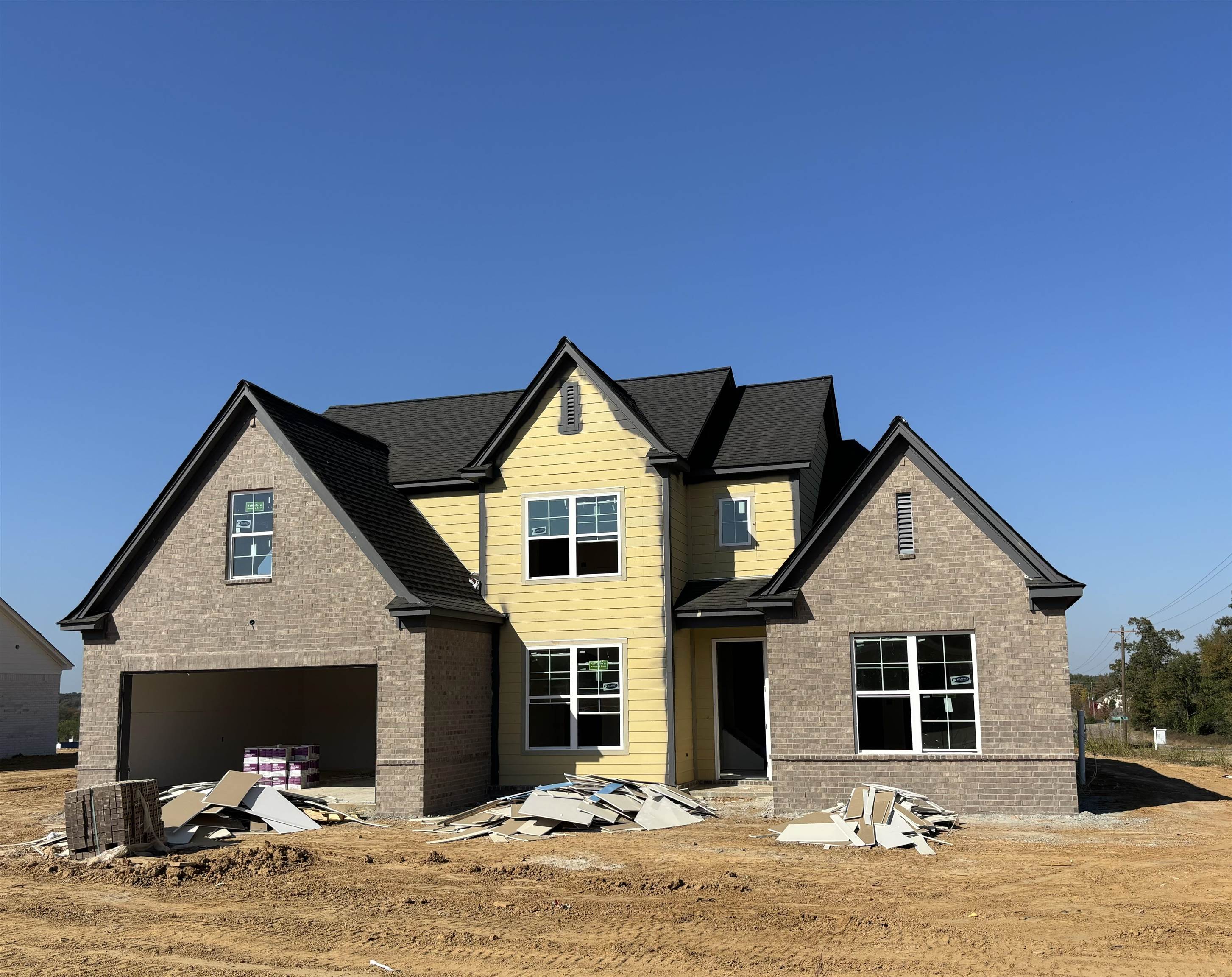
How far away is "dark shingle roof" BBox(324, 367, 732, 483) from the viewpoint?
2228cm

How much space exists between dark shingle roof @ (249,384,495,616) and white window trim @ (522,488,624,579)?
128 centimetres

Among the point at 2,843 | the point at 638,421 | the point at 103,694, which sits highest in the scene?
the point at 638,421

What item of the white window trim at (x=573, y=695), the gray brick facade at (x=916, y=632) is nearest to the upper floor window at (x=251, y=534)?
the white window trim at (x=573, y=695)

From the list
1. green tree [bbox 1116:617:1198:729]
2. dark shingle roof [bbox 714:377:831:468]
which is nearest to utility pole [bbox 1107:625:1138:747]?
green tree [bbox 1116:617:1198:729]

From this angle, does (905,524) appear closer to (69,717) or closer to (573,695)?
(573,695)

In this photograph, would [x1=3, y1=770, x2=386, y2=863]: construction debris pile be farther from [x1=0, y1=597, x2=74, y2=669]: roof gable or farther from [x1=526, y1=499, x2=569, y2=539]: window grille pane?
[x1=0, y1=597, x2=74, y2=669]: roof gable

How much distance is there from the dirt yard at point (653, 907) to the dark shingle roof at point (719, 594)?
15.9 feet

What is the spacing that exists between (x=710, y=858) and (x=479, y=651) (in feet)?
25.6

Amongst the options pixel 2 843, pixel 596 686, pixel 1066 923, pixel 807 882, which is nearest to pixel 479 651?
pixel 596 686

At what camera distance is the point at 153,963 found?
28.7 ft

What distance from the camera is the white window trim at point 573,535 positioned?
20.2 meters

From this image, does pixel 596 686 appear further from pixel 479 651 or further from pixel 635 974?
pixel 635 974

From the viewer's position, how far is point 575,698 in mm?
20031

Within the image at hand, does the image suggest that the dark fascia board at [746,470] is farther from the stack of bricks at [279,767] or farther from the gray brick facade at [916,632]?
the stack of bricks at [279,767]
